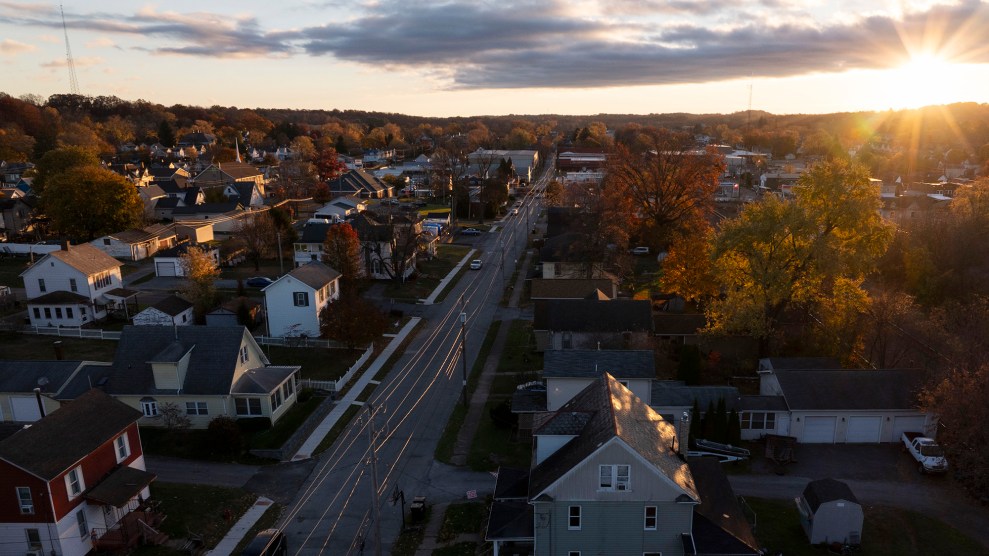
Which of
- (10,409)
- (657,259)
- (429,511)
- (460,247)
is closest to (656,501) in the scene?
(429,511)

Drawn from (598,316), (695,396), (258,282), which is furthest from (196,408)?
(258,282)

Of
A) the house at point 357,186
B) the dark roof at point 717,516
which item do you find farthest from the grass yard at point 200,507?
the house at point 357,186

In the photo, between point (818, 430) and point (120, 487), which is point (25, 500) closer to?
point (120, 487)

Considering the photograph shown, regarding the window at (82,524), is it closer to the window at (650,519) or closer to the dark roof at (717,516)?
the window at (650,519)

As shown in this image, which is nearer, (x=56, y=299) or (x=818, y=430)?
(x=818, y=430)

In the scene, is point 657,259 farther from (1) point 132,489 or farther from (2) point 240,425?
(1) point 132,489
